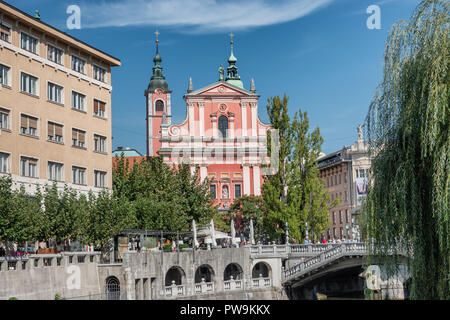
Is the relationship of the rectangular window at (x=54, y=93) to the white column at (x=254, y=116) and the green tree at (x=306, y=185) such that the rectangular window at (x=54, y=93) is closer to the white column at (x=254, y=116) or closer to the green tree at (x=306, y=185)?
the green tree at (x=306, y=185)

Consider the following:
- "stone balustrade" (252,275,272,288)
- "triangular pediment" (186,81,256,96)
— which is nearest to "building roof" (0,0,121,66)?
"stone balustrade" (252,275,272,288)

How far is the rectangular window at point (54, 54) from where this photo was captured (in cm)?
4297

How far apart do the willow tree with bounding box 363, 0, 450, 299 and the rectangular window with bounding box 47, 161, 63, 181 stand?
27255 millimetres

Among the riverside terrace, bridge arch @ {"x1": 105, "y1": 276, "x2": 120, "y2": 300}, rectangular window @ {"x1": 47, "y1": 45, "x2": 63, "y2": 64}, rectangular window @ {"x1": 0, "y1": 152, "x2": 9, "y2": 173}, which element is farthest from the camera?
rectangular window @ {"x1": 47, "y1": 45, "x2": 63, "y2": 64}

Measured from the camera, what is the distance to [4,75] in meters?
39.1

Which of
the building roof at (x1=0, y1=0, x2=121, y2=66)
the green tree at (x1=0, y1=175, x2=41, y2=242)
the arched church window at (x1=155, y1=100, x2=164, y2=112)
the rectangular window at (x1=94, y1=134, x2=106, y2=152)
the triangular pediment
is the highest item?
the arched church window at (x1=155, y1=100, x2=164, y2=112)

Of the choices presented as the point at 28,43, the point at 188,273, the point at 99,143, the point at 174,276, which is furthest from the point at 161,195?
the point at 28,43

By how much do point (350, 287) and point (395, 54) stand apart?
49.2 m

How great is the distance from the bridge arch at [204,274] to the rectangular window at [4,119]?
19.3m

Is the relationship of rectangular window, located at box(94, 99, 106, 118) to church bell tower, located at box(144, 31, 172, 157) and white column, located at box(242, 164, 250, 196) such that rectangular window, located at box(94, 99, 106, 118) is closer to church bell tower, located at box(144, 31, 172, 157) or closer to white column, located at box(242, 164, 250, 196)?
white column, located at box(242, 164, 250, 196)

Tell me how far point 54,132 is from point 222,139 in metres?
47.0

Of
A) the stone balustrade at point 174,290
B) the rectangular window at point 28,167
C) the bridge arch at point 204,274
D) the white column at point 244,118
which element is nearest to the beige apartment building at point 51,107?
the rectangular window at point 28,167

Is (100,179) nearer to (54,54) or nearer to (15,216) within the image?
(54,54)

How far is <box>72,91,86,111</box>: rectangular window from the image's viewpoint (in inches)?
1785
